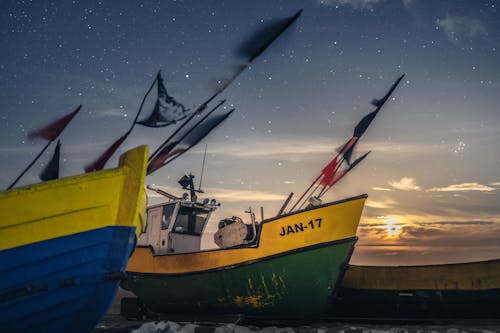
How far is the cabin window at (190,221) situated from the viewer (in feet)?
50.5

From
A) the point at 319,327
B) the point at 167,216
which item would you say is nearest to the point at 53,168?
the point at 167,216

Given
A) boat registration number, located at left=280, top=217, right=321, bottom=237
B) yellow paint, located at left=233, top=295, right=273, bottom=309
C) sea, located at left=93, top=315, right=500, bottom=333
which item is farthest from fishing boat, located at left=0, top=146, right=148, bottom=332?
boat registration number, located at left=280, top=217, right=321, bottom=237

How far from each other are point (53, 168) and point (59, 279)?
3447 mm

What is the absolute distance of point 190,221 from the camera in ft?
51.4

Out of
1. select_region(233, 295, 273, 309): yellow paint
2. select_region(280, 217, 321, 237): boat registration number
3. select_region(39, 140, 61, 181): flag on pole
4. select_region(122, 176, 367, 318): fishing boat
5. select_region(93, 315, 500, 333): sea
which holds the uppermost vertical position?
select_region(39, 140, 61, 181): flag on pole

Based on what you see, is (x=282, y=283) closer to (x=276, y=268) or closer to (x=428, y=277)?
(x=276, y=268)

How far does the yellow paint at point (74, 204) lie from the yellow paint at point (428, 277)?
10.4 meters

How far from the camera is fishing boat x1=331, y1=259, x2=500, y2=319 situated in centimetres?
1319

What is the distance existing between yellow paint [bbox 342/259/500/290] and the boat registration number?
4.32 m

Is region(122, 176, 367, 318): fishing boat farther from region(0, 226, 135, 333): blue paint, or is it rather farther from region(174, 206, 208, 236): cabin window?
region(0, 226, 135, 333): blue paint

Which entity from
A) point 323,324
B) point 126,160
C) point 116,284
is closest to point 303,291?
point 323,324

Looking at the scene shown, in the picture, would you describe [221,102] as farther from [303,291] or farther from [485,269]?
[485,269]

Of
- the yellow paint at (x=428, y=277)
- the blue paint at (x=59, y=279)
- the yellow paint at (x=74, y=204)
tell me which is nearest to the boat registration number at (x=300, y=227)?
the yellow paint at (x=428, y=277)

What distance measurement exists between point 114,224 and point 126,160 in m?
1.10
